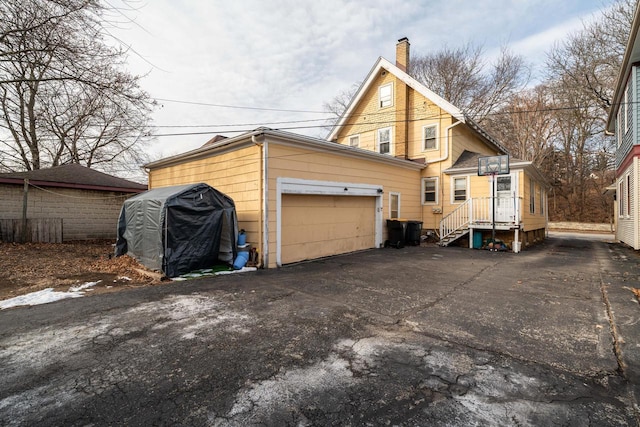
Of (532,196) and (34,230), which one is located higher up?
(532,196)

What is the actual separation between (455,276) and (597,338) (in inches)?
124

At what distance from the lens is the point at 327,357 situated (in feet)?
9.27

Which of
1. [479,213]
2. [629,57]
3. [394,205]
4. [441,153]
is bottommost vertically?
[479,213]

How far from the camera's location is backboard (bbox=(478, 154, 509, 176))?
1006 cm

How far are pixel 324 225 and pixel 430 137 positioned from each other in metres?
7.46

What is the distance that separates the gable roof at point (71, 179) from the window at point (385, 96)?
1286cm

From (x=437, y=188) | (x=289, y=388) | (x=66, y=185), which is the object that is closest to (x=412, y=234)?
(x=437, y=188)

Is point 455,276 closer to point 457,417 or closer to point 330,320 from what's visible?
point 330,320

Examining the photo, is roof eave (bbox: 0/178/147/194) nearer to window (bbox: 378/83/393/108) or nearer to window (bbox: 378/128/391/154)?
window (bbox: 378/128/391/154)

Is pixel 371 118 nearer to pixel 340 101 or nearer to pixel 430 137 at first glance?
pixel 430 137

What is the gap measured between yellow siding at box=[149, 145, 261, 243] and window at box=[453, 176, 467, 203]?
8.98m

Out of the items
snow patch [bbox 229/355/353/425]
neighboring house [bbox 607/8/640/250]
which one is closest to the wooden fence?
snow patch [bbox 229/355/353/425]

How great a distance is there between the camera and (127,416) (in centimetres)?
199

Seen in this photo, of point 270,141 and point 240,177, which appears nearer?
point 270,141
